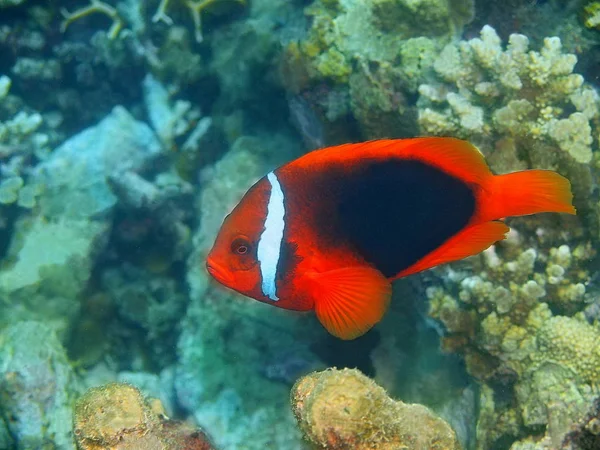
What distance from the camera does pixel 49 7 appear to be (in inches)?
202

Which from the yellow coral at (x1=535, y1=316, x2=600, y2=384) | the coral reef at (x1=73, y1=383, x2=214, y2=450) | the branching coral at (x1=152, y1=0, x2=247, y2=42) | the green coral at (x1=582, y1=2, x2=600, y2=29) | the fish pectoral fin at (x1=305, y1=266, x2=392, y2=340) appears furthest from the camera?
the branching coral at (x1=152, y1=0, x2=247, y2=42)

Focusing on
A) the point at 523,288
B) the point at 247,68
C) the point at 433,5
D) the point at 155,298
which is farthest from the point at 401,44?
the point at 155,298

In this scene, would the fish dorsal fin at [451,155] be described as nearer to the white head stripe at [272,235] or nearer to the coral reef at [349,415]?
the white head stripe at [272,235]

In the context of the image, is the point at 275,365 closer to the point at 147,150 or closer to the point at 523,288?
the point at 523,288


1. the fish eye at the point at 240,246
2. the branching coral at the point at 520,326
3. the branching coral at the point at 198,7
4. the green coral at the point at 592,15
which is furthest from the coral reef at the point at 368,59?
the fish eye at the point at 240,246

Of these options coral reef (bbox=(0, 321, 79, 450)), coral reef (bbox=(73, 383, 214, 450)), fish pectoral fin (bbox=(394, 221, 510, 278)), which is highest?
fish pectoral fin (bbox=(394, 221, 510, 278))

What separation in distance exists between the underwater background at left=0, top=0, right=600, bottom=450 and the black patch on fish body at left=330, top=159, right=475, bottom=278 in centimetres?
65

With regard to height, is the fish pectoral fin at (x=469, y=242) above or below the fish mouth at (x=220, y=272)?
above

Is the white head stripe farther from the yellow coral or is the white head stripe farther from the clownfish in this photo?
the yellow coral

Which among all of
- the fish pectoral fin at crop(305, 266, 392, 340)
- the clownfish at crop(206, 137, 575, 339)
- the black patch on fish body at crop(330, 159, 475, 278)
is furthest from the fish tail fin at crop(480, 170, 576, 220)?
the fish pectoral fin at crop(305, 266, 392, 340)

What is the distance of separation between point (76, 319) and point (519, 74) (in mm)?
3753

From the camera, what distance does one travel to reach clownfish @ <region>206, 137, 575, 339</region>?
2230mm

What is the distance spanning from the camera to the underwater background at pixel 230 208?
8.76ft

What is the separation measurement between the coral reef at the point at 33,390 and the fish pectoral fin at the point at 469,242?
104 inches
